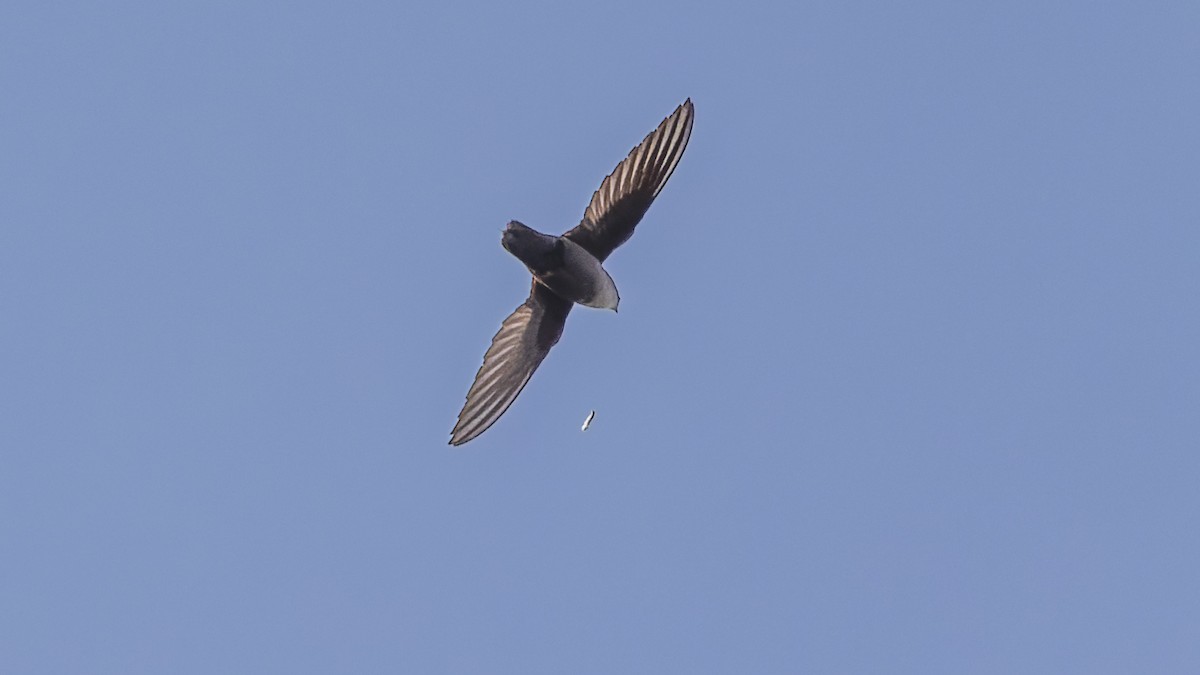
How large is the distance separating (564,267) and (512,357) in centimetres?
127

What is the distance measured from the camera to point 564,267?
56.9 feet

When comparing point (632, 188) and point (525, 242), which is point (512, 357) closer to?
point (525, 242)

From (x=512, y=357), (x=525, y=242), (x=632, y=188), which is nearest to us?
(x=525, y=242)

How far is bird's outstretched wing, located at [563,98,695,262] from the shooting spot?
17.4m

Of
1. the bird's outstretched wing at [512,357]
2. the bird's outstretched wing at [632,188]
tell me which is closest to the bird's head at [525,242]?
the bird's outstretched wing at [632,188]

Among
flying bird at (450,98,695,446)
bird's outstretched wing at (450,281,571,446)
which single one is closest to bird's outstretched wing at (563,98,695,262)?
flying bird at (450,98,695,446)

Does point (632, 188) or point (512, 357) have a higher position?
point (632, 188)

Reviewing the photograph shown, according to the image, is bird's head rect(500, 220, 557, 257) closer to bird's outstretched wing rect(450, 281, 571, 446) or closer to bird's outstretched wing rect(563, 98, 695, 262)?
bird's outstretched wing rect(563, 98, 695, 262)

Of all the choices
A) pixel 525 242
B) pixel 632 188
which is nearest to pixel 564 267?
pixel 525 242

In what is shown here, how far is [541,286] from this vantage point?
18.2 metres

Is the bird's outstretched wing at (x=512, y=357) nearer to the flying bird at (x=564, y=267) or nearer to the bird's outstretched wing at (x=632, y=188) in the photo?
the flying bird at (x=564, y=267)

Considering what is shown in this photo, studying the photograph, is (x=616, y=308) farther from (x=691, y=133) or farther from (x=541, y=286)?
(x=691, y=133)

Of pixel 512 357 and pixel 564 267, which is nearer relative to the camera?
pixel 564 267

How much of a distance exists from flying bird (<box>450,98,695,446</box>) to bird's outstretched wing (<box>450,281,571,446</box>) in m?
0.01
